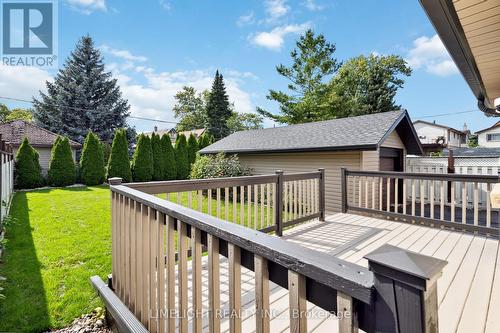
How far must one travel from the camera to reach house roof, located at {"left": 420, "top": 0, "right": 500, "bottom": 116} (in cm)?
170

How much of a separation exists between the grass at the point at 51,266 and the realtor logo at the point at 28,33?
5.38m

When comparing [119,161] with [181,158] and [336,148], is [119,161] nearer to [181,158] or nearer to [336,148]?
[181,158]

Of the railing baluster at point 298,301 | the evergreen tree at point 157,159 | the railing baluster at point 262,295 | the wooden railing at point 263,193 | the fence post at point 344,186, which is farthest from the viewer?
the evergreen tree at point 157,159

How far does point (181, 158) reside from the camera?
16797 millimetres

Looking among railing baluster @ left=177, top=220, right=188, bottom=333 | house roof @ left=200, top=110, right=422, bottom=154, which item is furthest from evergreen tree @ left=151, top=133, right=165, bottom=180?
railing baluster @ left=177, top=220, right=188, bottom=333

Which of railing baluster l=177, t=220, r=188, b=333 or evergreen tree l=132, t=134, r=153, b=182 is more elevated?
evergreen tree l=132, t=134, r=153, b=182

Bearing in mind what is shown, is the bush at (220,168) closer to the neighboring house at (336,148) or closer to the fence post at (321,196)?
the neighboring house at (336,148)

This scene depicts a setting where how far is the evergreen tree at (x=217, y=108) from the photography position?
2961 cm

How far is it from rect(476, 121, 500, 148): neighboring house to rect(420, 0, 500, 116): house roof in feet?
125

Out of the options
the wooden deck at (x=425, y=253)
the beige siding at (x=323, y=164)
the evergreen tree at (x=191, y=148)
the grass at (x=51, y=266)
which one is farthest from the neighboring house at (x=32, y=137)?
the wooden deck at (x=425, y=253)

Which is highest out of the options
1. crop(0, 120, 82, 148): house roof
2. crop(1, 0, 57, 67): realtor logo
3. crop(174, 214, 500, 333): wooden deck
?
crop(1, 0, 57, 67): realtor logo

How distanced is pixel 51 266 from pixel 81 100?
20925 millimetres

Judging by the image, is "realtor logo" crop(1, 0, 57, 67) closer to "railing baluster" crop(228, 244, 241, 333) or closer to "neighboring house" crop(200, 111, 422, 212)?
"neighboring house" crop(200, 111, 422, 212)

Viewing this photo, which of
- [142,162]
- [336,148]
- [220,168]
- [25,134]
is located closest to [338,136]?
[336,148]
